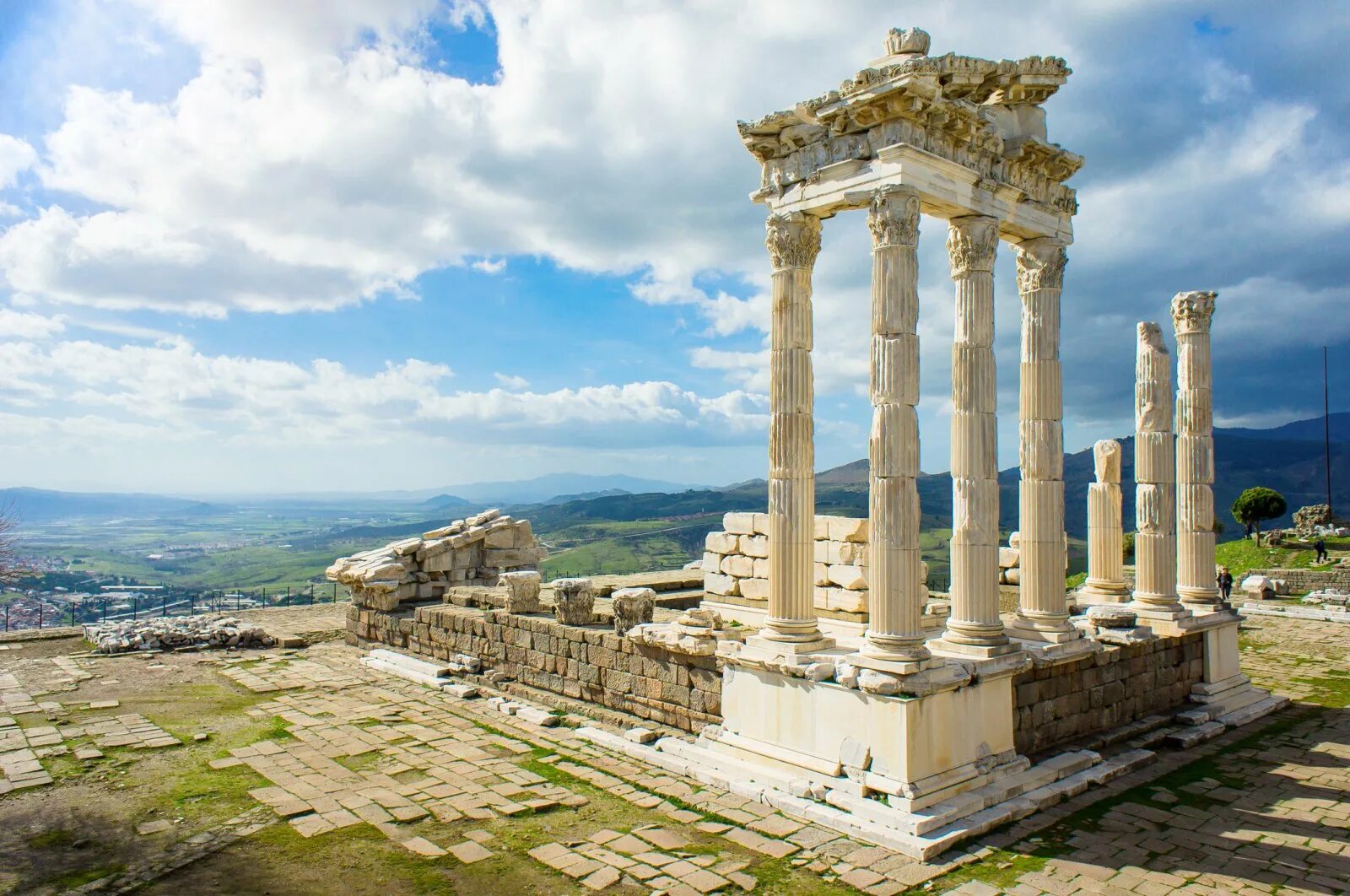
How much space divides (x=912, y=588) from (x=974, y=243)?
14.6 feet

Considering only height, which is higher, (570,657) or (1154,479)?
(1154,479)

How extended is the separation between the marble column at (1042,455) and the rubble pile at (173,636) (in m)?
16.1

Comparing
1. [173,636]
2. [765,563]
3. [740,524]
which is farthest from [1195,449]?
[173,636]

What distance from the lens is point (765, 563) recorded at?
14.7 m

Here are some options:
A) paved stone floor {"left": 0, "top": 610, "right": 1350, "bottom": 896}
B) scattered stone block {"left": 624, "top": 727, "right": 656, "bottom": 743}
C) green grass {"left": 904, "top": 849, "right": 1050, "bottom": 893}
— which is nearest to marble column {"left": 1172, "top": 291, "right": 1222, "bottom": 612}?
paved stone floor {"left": 0, "top": 610, "right": 1350, "bottom": 896}

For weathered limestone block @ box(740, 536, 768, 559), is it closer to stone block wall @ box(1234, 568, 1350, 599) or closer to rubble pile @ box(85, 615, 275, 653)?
rubble pile @ box(85, 615, 275, 653)

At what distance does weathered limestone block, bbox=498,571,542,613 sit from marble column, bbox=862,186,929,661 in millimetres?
7780

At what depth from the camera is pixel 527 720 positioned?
44.1 feet

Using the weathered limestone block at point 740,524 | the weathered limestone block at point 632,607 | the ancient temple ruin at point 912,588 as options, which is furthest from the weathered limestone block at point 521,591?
the weathered limestone block at point 740,524

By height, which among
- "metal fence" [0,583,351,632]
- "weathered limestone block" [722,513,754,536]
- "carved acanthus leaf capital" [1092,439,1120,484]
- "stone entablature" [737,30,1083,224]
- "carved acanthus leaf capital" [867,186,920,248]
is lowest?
"metal fence" [0,583,351,632]

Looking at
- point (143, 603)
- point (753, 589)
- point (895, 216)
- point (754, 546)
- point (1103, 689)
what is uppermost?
point (895, 216)

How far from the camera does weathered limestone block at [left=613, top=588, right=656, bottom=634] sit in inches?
539

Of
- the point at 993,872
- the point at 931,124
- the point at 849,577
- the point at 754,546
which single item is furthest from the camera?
the point at 754,546

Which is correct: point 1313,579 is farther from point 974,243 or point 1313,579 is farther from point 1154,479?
point 974,243
